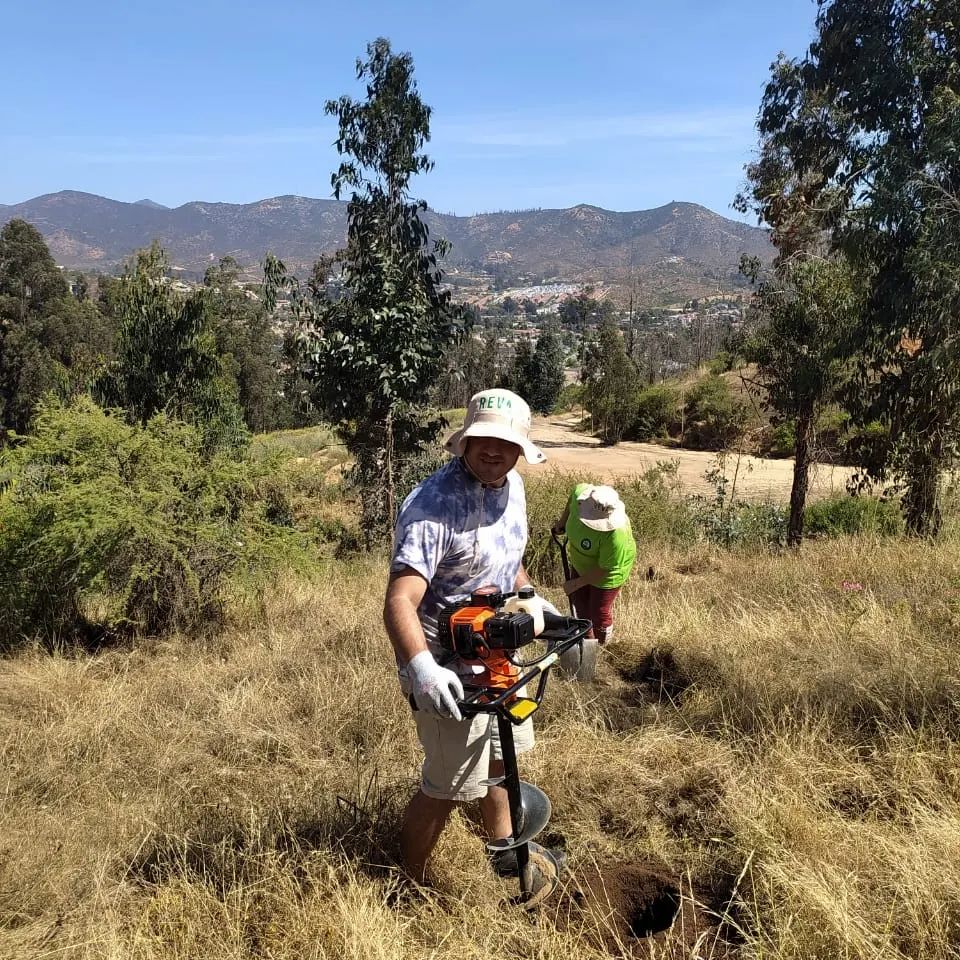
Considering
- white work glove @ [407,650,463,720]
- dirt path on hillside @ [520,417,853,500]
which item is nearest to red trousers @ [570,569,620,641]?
white work glove @ [407,650,463,720]

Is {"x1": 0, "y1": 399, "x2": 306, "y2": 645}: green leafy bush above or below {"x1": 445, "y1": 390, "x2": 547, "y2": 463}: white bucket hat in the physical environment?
below

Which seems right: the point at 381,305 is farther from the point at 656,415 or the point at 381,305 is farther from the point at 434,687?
the point at 656,415

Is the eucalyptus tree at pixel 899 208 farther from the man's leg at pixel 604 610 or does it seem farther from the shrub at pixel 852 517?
the man's leg at pixel 604 610

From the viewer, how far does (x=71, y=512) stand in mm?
4996

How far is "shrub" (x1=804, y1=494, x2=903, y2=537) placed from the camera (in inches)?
395

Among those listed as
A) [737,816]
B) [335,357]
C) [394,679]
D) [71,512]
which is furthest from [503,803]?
[335,357]

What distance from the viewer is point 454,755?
2262 millimetres

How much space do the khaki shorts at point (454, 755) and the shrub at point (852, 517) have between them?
848 cm

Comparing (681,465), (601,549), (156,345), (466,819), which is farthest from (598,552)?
(681,465)

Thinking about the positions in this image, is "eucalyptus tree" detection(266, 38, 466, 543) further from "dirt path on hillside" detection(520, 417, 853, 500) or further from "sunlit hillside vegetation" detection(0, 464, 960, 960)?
"dirt path on hillside" detection(520, 417, 853, 500)

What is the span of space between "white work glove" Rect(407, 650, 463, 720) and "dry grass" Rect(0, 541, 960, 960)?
2.29 ft

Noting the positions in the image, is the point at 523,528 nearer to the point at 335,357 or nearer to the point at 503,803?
the point at 503,803

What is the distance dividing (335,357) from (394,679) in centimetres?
545

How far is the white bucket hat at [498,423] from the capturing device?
85.0 inches
